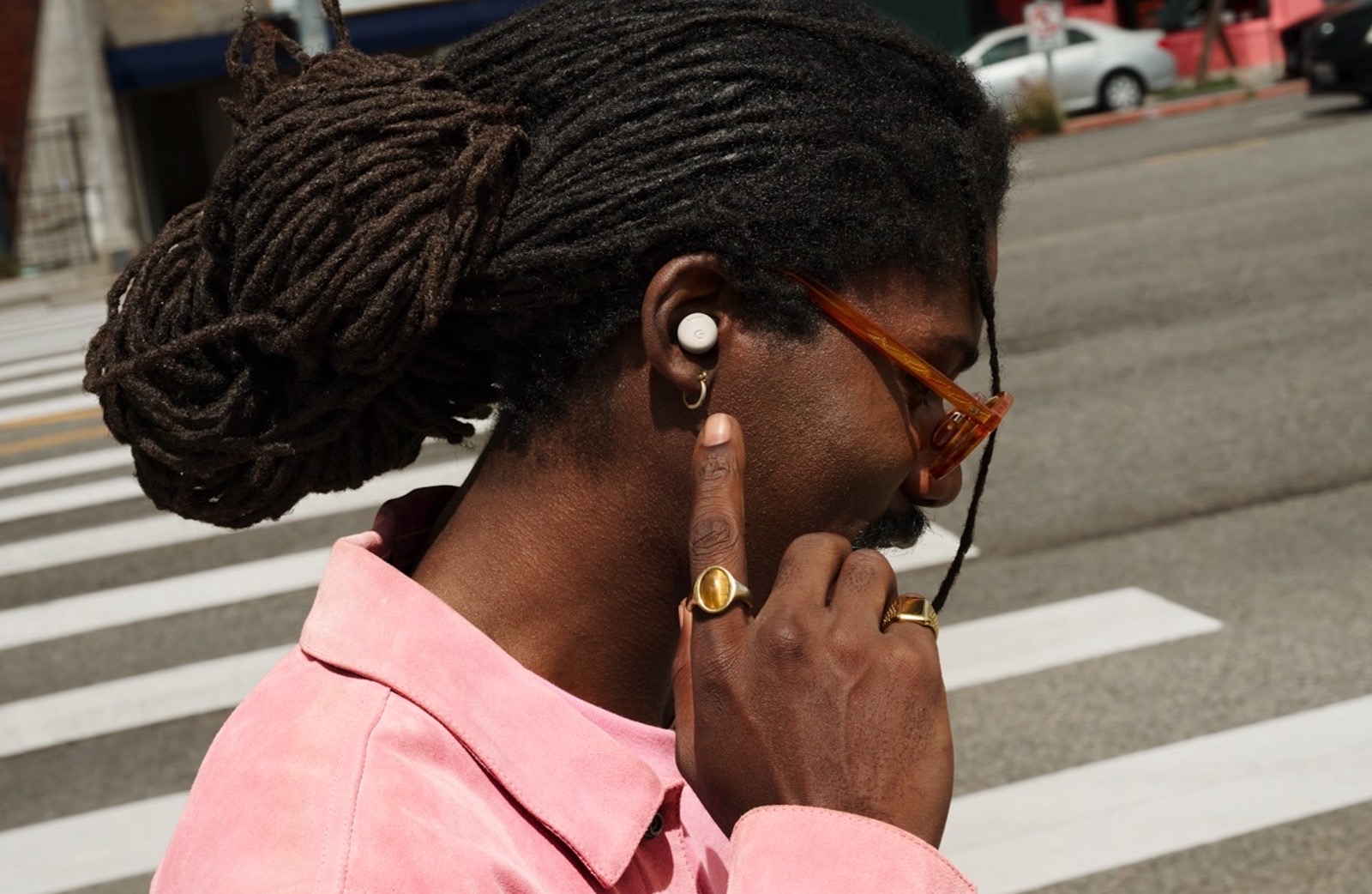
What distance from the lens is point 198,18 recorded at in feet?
77.4

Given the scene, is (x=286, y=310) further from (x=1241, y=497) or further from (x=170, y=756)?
(x=1241, y=497)

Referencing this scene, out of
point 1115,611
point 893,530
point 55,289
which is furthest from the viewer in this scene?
Answer: point 55,289

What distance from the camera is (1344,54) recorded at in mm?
18938

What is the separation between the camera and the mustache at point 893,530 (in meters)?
1.88

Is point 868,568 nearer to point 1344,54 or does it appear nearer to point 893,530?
point 893,530

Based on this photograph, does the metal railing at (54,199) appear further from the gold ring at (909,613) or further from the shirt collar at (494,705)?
the gold ring at (909,613)

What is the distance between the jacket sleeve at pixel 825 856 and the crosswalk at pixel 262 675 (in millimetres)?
2943

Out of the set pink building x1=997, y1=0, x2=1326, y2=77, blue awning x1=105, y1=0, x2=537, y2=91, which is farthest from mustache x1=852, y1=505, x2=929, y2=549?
pink building x1=997, y1=0, x2=1326, y2=77

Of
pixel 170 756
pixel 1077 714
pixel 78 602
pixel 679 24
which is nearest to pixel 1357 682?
pixel 1077 714

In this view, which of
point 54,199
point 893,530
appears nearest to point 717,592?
point 893,530

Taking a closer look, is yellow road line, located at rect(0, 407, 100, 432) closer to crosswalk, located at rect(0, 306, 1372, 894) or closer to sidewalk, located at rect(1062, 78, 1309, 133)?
crosswalk, located at rect(0, 306, 1372, 894)

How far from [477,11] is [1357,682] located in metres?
21.4

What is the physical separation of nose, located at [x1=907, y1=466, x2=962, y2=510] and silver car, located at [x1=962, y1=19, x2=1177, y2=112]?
22474mm

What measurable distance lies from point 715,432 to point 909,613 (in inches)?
10.9
